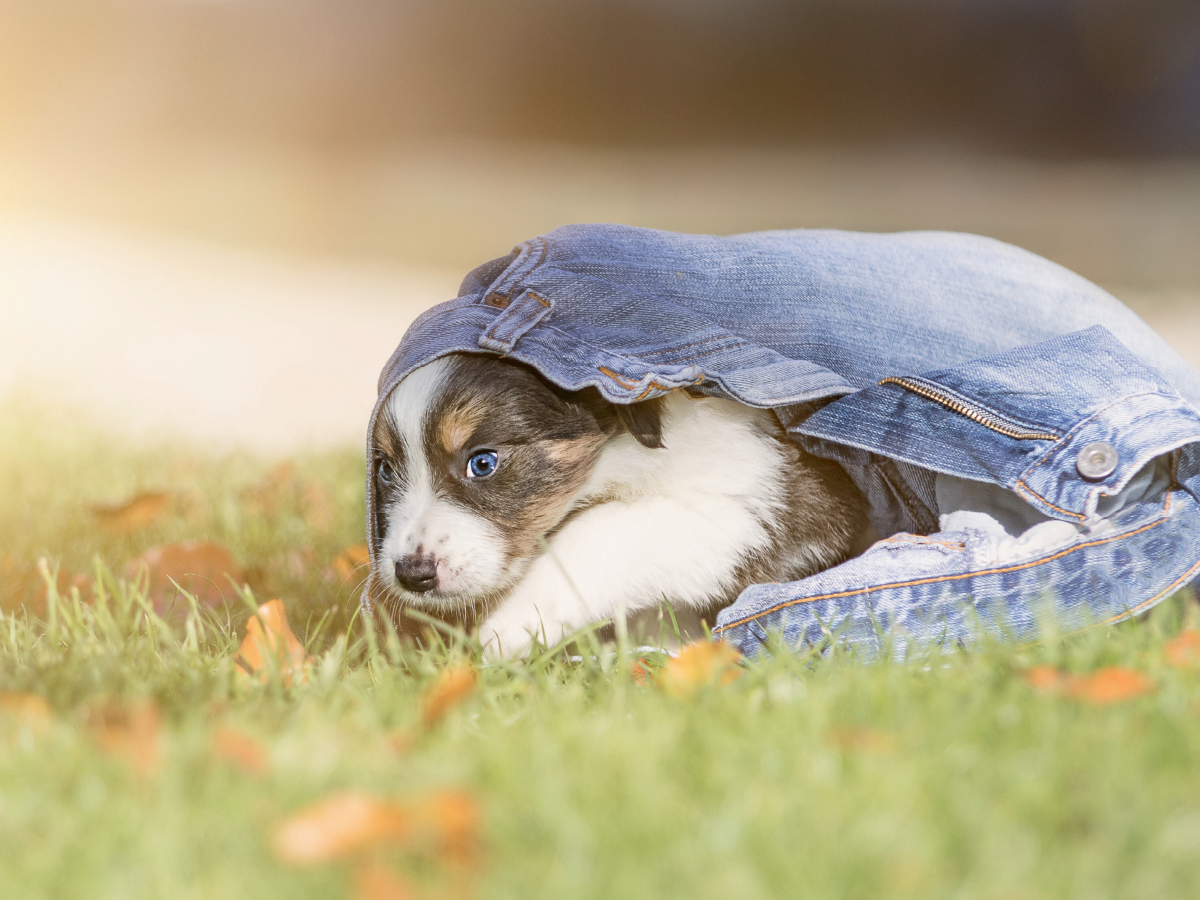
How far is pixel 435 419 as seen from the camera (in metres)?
2.62

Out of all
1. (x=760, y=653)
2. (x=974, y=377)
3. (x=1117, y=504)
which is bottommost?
(x=760, y=653)

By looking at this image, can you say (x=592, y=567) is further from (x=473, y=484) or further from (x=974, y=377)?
(x=974, y=377)

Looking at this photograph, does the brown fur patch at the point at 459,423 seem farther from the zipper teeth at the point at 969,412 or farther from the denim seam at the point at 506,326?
the zipper teeth at the point at 969,412

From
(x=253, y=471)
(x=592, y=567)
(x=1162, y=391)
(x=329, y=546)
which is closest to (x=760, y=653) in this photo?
(x=592, y=567)

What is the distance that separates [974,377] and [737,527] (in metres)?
0.69

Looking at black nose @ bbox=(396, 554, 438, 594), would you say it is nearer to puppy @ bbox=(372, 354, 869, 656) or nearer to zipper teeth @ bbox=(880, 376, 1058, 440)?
puppy @ bbox=(372, 354, 869, 656)

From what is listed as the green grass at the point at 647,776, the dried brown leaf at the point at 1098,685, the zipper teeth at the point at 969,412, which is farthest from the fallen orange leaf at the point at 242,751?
the zipper teeth at the point at 969,412

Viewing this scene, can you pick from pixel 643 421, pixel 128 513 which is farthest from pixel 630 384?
pixel 128 513

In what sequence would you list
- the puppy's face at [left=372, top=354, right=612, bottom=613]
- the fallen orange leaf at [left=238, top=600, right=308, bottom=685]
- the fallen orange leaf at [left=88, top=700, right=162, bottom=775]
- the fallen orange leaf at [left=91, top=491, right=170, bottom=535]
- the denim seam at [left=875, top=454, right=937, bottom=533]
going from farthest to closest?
the fallen orange leaf at [left=91, top=491, right=170, bottom=535] → the denim seam at [left=875, top=454, right=937, bottom=533] → the puppy's face at [left=372, top=354, right=612, bottom=613] → the fallen orange leaf at [left=238, top=600, right=308, bottom=685] → the fallen orange leaf at [left=88, top=700, right=162, bottom=775]

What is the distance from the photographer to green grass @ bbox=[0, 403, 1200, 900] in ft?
4.34

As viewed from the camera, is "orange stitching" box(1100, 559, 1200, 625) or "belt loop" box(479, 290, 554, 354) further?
"belt loop" box(479, 290, 554, 354)

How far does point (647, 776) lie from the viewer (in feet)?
5.06

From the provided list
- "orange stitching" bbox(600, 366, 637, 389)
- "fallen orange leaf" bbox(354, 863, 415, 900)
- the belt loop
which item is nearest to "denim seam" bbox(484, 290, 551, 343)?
the belt loop

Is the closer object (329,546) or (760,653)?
(760,653)
